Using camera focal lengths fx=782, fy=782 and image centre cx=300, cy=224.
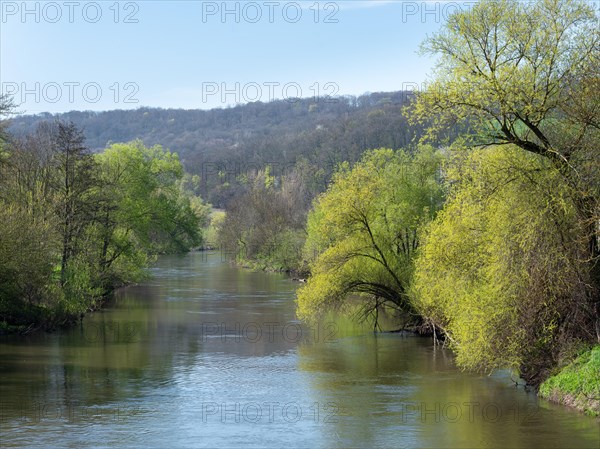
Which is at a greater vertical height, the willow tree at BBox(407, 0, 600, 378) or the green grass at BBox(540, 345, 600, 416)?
the willow tree at BBox(407, 0, 600, 378)

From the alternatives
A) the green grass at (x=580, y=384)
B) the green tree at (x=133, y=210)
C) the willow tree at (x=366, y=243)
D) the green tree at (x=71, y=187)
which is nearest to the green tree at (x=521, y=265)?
the green grass at (x=580, y=384)

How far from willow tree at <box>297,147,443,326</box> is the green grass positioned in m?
14.6

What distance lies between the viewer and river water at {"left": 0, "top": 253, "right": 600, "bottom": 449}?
22094 mm

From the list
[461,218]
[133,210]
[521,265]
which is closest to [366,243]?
[461,218]

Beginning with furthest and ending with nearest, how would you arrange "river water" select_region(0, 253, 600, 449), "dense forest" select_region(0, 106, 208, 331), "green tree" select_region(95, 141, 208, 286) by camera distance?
"green tree" select_region(95, 141, 208, 286)
"dense forest" select_region(0, 106, 208, 331)
"river water" select_region(0, 253, 600, 449)

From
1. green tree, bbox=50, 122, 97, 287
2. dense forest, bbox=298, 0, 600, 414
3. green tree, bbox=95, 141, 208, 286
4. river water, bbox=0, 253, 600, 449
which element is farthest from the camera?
green tree, bbox=95, 141, 208, 286

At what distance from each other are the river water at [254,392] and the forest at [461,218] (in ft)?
5.26

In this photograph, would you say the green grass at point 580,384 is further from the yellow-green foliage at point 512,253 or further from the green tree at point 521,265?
the yellow-green foliage at point 512,253

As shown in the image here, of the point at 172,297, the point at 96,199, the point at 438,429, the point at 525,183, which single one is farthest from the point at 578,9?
the point at 172,297

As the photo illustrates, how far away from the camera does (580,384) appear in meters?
23.9

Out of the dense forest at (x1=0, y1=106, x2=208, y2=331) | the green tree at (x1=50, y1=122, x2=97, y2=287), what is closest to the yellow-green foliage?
the dense forest at (x1=0, y1=106, x2=208, y2=331)

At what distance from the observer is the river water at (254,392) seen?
2209cm

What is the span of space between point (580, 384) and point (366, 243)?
17777mm

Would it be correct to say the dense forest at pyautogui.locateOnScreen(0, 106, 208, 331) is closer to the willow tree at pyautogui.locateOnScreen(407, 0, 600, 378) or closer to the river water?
the river water
